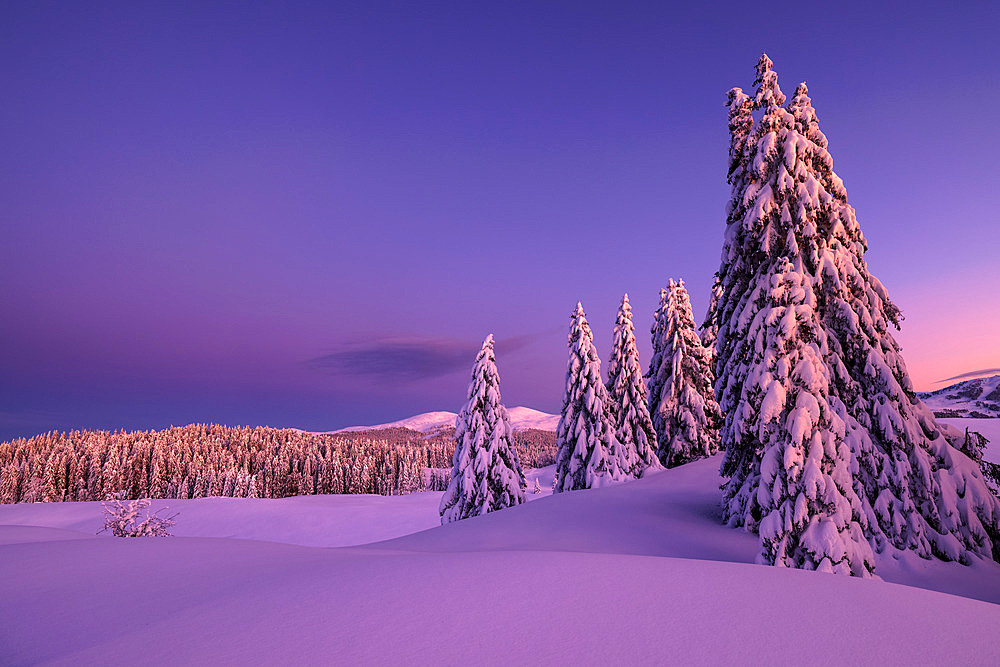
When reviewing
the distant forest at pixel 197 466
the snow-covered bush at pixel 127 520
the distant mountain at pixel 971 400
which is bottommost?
the distant forest at pixel 197 466

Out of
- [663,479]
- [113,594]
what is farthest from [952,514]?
[113,594]

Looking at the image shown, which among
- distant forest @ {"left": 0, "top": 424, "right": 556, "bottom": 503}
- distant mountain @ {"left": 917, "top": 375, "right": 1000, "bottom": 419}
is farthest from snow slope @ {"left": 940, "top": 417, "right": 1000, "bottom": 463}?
distant forest @ {"left": 0, "top": 424, "right": 556, "bottom": 503}

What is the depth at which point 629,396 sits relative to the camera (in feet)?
105

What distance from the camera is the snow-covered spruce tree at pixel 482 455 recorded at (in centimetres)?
2659

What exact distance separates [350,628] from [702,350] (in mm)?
32018

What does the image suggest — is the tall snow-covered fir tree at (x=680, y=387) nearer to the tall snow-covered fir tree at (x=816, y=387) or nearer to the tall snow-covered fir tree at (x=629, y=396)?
the tall snow-covered fir tree at (x=629, y=396)

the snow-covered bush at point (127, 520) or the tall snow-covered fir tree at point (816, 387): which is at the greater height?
the tall snow-covered fir tree at point (816, 387)

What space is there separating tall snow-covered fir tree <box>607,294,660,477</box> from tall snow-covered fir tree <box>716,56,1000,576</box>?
18.3 metres

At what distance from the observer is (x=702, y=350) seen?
31766 millimetres

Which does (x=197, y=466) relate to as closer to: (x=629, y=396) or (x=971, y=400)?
(x=629, y=396)

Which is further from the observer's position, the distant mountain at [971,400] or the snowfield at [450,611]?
the distant mountain at [971,400]

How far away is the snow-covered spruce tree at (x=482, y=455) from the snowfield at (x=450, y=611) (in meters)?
20.4

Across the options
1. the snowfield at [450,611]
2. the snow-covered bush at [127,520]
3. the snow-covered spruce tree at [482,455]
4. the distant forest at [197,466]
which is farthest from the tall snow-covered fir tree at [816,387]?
the distant forest at [197,466]

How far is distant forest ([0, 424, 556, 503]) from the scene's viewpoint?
79.8 metres
